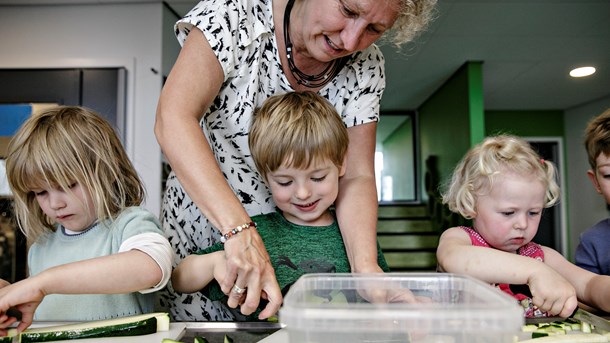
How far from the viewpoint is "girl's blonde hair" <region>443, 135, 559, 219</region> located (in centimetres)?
116

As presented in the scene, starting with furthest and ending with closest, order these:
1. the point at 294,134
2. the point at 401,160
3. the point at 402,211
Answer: the point at 401,160
the point at 402,211
the point at 294,134

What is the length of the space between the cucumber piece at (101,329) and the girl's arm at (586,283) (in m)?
0.79

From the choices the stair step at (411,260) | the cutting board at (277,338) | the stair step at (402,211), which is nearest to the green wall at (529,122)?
the stair step at (402,211)

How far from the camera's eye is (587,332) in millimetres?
781

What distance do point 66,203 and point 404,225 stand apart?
6.58 m

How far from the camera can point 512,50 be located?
5.17 meters

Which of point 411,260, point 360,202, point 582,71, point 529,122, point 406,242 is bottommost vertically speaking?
point 411,260

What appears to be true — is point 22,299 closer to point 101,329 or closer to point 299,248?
point 101,329

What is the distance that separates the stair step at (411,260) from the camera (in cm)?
643

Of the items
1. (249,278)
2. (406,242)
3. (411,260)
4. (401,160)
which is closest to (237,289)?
(249,278)

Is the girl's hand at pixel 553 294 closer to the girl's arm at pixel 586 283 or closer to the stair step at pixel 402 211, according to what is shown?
the girl's arm at pixel 586 283

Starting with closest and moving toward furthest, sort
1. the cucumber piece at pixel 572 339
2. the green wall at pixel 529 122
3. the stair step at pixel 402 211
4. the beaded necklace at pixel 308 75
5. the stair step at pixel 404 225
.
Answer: the cucumber piece at pixel 572 339 < the beaded necklace at pixel 308 75 < the stair step at pixel 404 225 < the stair step at pixel 402 211 < the green wall at pixel 529 122

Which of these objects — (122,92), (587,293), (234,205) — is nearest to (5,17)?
(122,92)

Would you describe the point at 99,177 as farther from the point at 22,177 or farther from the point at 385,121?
the point at 385,121
